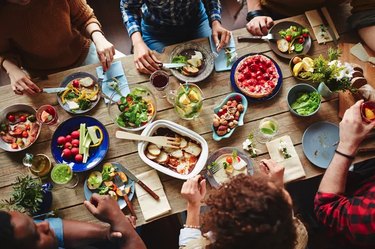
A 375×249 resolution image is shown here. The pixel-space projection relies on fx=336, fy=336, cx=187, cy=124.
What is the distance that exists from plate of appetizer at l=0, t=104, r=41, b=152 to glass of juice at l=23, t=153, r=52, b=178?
0.26 ft

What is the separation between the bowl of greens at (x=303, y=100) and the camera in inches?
70.6

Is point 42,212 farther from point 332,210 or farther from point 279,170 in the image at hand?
point 332,210

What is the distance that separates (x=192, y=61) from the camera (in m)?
1.89

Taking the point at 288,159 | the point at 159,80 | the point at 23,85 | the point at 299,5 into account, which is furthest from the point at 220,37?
the point at 23,85

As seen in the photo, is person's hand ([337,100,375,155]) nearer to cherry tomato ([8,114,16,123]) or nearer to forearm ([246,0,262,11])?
forearm ([246,0,262,11])

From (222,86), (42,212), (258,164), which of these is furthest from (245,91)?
(42,212)

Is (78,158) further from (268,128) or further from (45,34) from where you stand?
(268,128)

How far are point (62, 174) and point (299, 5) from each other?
1.69 metres

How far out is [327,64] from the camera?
1712mm

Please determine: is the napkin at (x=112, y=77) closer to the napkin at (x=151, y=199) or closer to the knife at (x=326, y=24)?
the napkin at (x=151, y=199)

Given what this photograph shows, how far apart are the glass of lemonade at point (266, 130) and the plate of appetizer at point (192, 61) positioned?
16.2 inches

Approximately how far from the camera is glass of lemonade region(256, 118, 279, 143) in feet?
5.79

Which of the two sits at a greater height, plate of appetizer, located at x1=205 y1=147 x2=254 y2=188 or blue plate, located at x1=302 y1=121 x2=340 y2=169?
plate of appetizer, located at x1=205 y1=147 x2=254 y2=188

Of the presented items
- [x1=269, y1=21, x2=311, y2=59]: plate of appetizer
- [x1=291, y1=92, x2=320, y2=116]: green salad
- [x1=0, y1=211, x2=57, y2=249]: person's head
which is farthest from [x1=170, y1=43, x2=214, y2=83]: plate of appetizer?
[x1=0, y1=211, x2=57, y2=249]: person's head
